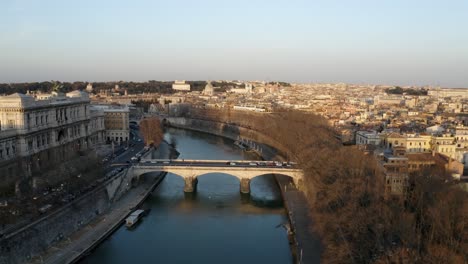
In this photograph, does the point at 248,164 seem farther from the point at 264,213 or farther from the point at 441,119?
the point at 441,119

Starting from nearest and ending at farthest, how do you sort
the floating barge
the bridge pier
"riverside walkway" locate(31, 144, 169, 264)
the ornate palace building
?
"riverside walkway" locate(31, 144, 169, 264) < the floating barge < the ornate palace building < the bridge pier

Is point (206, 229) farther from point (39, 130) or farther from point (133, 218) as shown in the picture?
point (39, 130)

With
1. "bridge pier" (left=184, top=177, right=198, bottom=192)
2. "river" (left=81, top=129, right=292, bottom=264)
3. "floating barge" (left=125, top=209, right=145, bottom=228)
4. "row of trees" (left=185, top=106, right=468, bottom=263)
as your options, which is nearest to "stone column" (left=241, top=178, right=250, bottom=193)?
"river" (left=81, top=129, right=292, bottom=264)

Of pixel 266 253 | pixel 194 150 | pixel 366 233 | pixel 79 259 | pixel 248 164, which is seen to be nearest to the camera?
pixel 366 233

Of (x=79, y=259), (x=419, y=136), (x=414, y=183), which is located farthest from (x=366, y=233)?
(x=419, y=136)

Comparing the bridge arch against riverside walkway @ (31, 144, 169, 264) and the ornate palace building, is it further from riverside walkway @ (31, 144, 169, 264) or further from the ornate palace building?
the ornate palace building

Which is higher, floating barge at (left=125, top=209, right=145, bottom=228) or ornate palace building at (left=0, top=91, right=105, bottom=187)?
ornate palace building at (left=0, top=91, right=105, bottom=187)

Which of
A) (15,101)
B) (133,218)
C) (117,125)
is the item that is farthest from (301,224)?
(117,125)
